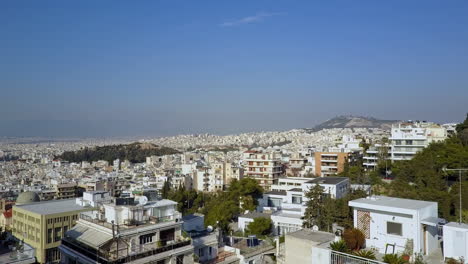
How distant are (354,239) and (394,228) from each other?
3.77 feet

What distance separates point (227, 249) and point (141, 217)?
201 inches

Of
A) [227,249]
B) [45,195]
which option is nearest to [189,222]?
[227,249]

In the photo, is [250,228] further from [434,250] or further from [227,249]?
[434,250]

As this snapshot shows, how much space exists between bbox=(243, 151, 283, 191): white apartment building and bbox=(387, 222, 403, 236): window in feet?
113

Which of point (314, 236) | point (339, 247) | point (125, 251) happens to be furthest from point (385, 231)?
point (125, 251)

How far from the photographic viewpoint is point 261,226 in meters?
21.2

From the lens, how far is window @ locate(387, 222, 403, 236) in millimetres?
10094

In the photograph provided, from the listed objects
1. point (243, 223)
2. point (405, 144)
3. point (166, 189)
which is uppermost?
point (405, 144)

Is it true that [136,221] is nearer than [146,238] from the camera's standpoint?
No

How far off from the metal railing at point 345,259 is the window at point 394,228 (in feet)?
7.03

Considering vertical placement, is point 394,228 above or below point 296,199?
above

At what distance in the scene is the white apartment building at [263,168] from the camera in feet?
149

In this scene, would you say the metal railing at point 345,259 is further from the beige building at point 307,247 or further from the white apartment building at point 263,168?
the white apartment building at point 263,168

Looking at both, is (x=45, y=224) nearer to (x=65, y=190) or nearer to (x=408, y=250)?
(x=408, y=250)
